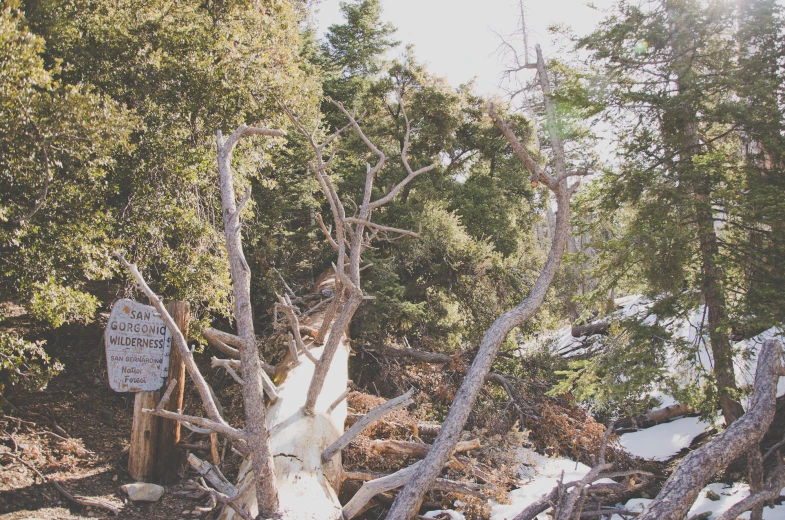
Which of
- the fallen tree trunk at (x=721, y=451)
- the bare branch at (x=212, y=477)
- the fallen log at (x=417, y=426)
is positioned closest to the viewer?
the fallen tree trunk at (x=721, y=451)

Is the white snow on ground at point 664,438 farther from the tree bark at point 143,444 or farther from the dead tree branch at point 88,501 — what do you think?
the dead tree branch at point 88,501

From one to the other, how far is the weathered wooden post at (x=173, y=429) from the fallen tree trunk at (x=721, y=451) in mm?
4531

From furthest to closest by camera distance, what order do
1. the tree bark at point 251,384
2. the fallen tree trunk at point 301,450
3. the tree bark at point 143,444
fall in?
the tree bark at point 143,444 < the fallen tree trunk at point 301,450 < the tree bark at point 251,384

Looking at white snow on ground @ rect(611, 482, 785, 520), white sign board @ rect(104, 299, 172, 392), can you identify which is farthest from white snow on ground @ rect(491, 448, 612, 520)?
white sign board @ rect(104, 299, 172, 392)

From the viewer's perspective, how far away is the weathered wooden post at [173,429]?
5.35 meters

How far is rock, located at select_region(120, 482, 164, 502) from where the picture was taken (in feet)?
16.4

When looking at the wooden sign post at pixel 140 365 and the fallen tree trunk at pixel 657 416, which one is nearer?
the wooden sign post at pixel 140 365

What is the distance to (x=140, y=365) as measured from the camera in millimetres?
5133

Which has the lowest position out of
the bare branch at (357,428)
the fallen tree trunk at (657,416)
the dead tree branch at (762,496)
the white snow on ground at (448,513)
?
the white snow on ground at (448,513)

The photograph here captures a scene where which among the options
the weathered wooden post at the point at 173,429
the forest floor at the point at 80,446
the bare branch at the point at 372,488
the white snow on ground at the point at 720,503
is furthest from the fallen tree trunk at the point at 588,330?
the weathered wooden post at the point at 173,429

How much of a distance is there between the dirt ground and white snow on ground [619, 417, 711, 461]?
517 cm

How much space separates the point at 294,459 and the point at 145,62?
5.47m

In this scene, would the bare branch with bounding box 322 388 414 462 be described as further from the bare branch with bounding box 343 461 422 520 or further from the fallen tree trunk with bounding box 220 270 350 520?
the bare branch with bounding box 343 461 422 520

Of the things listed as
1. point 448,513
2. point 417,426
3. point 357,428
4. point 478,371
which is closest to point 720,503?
point 448,513
